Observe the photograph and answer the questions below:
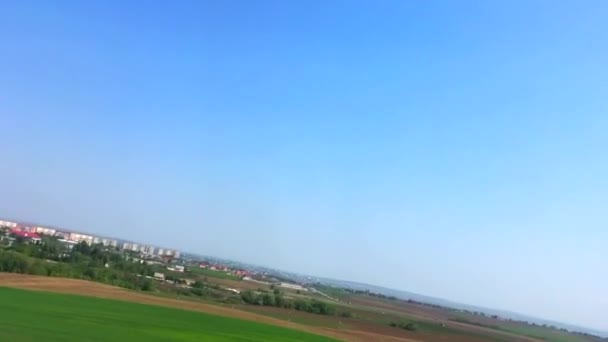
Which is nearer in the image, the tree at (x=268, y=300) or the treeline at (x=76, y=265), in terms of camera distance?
the treeline at (x=76, y=265)

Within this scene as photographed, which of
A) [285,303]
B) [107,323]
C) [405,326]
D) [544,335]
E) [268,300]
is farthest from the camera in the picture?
[544,335]

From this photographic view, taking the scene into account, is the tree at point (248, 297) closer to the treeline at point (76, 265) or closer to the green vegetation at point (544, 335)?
the treeline at point (76, 265)

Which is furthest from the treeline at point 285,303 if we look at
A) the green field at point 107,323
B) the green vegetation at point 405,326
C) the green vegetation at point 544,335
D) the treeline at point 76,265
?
the green vegetation at point 544,335

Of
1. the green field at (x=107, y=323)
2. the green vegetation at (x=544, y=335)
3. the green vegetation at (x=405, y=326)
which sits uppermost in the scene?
the green field at (x=107, y=323)

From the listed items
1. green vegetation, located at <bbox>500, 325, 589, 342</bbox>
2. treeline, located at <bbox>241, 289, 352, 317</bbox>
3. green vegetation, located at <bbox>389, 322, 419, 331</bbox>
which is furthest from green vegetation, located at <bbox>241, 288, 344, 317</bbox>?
green vegetation, located at <bbox>500, 325, 589, 342</bbox>

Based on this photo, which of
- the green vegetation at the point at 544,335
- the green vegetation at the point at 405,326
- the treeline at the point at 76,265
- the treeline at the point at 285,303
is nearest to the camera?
the treeline at the point at 76,265

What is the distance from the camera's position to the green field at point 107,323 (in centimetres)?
2414

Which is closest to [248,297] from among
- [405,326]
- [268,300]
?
[268,300]

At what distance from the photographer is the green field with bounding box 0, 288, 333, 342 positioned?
24141 mm

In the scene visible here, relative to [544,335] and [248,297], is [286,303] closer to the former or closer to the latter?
[248,297]

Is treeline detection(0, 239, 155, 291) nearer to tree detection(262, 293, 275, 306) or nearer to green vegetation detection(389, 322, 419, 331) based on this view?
tree detection(262, 293, 275, 306)

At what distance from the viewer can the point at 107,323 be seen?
98.7ft

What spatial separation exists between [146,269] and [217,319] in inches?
1823

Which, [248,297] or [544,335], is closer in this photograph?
[248,297]
